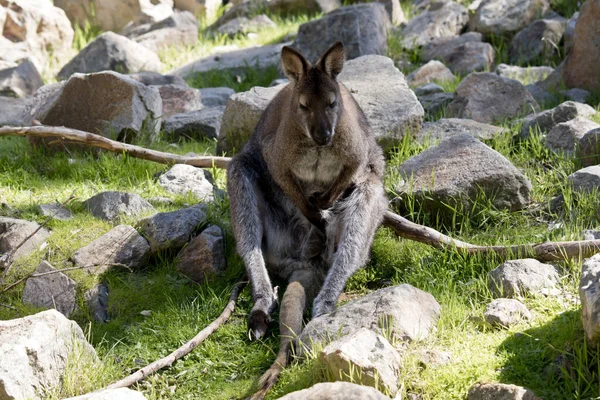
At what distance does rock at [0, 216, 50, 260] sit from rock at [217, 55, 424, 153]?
247cm

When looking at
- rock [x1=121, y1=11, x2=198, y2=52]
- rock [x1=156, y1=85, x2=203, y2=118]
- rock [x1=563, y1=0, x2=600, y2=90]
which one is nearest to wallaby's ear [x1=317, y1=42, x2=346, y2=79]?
rock [x1=156, y1=85, x2=203, y2=118]

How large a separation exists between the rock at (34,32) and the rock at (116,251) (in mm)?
7713

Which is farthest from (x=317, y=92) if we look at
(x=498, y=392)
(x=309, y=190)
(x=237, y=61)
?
(x=237, y=61)

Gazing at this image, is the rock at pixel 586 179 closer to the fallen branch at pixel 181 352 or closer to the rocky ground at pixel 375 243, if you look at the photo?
the rocky ground at pixel 375 243

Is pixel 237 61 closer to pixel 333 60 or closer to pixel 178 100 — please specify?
pixel 178 100

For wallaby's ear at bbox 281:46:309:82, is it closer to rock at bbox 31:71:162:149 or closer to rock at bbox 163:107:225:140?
rock at bbox 31:71:162:149

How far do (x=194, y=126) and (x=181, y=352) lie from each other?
172 inches

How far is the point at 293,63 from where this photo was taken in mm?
6051

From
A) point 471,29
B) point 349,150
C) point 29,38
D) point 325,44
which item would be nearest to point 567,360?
point 349,150

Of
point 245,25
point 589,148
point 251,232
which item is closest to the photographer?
point 251,232

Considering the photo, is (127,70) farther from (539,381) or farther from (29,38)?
(539,381)

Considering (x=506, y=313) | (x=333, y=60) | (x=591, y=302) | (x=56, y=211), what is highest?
(x=333, y=60)

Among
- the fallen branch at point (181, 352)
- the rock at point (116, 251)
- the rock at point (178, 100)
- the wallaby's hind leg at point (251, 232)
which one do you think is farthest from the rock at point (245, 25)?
the fallen branch at point (181, 352)

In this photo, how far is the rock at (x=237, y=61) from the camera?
11969mm
